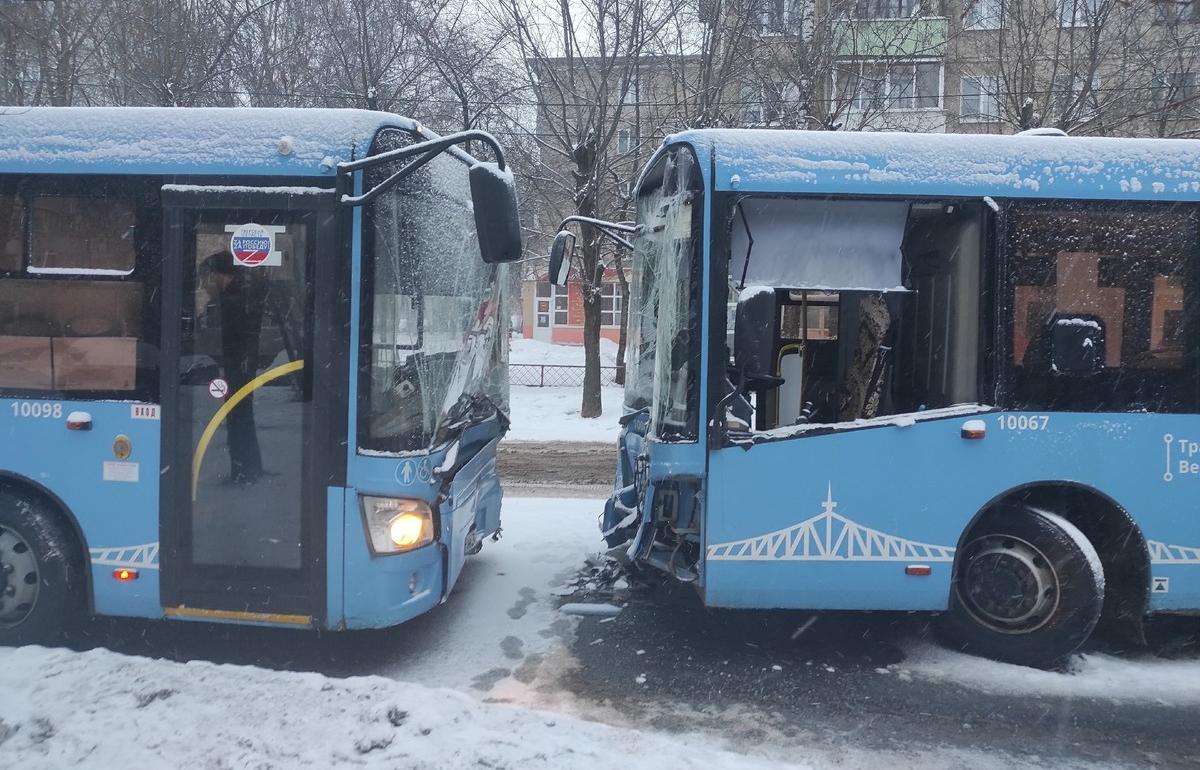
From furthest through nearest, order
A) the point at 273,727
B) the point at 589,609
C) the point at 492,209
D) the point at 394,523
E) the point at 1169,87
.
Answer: the point at 1169,87, the point at 589,609, the point at 394,523, the point at 492,209, the point at 273,727

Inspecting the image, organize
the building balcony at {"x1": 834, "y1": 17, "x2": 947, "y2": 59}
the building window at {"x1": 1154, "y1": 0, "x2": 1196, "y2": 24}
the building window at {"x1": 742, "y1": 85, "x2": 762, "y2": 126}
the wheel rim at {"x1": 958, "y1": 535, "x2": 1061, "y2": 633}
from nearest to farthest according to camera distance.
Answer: the wheel rim at {"x1": 958, "y1": 535, "x2": 1061, "y2": 633}
the building window at {"x1": 1154, "y1": 0, "x2": 1196, "y2": 24}
the building balcony at {"x1": 834, "y1": 17, "x2": 947, "y2": 59}
the building window at {"x1": 742, "y1": 85, "x2": 762, "y2": 126}

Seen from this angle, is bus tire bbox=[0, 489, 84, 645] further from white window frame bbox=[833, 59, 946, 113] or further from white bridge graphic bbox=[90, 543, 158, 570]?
white window frame bbox=[833, 59, 946, 113]

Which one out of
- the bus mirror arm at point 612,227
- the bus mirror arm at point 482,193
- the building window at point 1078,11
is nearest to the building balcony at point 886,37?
the building window at point 1078,11

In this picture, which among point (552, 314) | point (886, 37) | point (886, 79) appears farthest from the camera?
point (552, 314)

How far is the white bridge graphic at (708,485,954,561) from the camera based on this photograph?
5062mm

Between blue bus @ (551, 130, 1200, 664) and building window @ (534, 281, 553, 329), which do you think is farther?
building window @ (534, 281, 553, 329)

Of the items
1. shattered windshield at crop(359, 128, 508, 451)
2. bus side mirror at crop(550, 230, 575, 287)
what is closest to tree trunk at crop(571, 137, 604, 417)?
bus side mirror at crop(550, 230, 575, 287)

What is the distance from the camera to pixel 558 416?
1897 centimetres

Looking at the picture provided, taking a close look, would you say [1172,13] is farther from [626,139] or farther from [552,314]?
[552,314]

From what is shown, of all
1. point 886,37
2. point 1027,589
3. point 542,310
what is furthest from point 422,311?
point 542,310

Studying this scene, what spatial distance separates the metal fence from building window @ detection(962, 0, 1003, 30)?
1226 centimetres

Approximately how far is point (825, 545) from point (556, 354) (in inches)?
1146

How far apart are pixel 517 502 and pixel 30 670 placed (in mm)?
5255

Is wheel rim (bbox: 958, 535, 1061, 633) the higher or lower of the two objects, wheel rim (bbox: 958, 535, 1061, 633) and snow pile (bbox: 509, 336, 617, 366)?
the lower
